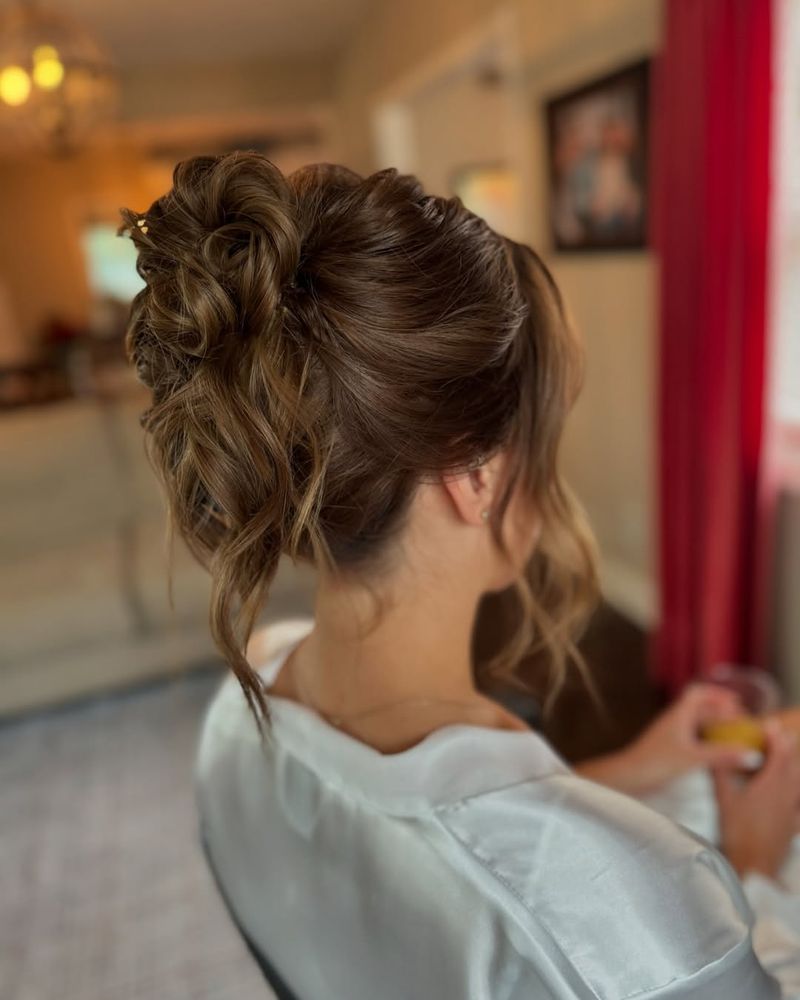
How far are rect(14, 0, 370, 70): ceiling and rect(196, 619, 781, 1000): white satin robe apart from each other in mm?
3688

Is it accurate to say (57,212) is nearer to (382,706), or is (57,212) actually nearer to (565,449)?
(565,449)

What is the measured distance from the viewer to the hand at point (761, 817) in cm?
86

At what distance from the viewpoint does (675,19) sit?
1.73m

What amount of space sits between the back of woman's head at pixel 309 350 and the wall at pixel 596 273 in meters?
1.66

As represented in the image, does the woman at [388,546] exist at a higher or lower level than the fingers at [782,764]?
higher

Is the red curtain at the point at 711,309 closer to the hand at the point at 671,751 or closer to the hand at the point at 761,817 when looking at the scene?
the hand at the point at 671,751

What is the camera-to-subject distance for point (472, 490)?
596 mm

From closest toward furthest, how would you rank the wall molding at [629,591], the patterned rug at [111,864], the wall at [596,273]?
1. the patterned rug at [111,864]
2. the wall at [596,273]
3. the wall molding at [629,591]

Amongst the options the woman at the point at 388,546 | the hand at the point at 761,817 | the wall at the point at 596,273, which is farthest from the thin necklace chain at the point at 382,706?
the wall at the point at 596,273

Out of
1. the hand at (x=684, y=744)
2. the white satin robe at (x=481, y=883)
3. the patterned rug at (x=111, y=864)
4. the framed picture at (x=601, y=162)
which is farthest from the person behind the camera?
the framed picture at (x=601, y=162)

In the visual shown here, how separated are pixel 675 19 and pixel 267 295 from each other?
5.60 ft

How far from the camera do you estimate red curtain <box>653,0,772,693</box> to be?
162 cm

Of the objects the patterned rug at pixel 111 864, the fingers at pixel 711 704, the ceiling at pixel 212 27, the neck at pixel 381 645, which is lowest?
the patterned rug at pixel 111 864

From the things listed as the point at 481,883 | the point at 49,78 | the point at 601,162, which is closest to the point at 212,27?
the point at 49,78
